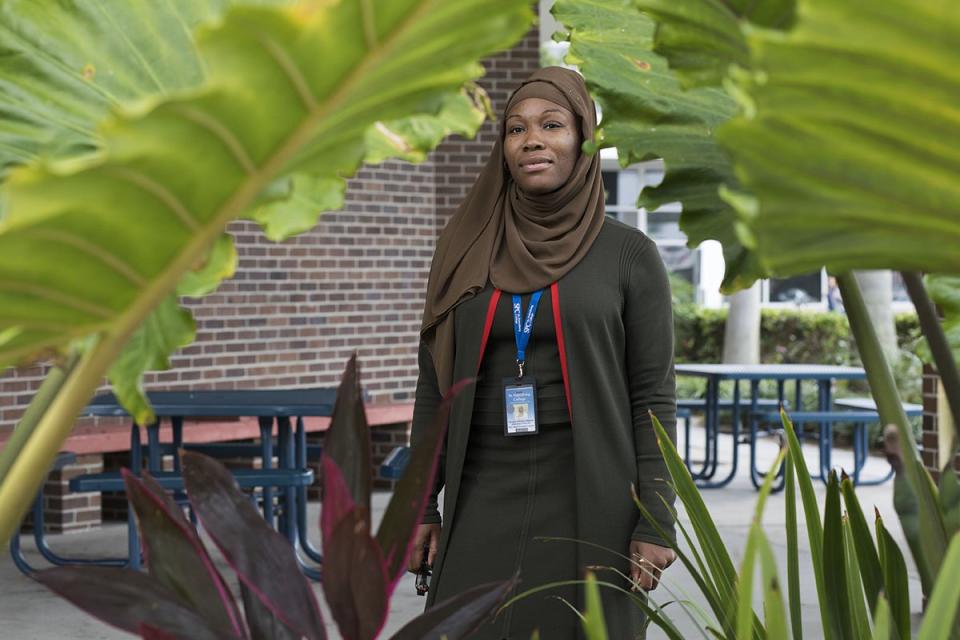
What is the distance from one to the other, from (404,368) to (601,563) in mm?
6870

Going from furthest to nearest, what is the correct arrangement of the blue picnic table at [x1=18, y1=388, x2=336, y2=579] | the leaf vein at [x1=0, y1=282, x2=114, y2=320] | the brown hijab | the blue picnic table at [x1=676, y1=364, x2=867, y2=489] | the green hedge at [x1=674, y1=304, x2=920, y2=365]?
the green hedge at [x1=674, y1=304, x2=920, y2=365] → the blue picnic table at [x1=676, y1=364, x2=867, y2=489] → the blue picnic table at [x1=18, y1=388, x2=336, y2=579] → the brown hijab → the leaf vein at [x1=0, y1=282, x2=114, y2=320]

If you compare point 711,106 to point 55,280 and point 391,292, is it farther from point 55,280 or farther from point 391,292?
point 391,292

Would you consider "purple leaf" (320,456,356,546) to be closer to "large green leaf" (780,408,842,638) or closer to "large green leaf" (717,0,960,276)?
"large green leaf" (717,0,960,276)

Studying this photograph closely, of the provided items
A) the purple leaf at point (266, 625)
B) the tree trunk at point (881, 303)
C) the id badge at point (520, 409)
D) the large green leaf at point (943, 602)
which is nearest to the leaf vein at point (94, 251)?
the purple leaf at point (266, 625)

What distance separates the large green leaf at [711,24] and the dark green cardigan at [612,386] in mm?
1544

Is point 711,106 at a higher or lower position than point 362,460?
higher

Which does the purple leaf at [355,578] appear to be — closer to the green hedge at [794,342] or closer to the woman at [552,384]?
the woman at [552,384]

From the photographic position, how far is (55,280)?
93 centimetres

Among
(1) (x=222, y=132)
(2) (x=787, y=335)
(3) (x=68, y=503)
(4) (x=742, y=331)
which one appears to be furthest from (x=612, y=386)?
(2) (x=787, y=335)

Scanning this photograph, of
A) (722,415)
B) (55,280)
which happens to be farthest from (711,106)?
(722,415)

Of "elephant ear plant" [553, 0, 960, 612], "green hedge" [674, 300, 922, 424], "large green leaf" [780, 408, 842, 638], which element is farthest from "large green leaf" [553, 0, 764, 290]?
"green hedge" [674, 300, 922, 424]

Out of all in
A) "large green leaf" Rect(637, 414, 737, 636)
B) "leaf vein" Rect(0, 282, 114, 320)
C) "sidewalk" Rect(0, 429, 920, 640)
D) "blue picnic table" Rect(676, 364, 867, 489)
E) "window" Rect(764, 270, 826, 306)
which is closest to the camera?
"leaf vein" Rect(0, 282, 114, 320)

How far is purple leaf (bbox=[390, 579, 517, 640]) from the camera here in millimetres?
1177

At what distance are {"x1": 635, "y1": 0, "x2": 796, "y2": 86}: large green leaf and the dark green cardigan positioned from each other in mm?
1544
